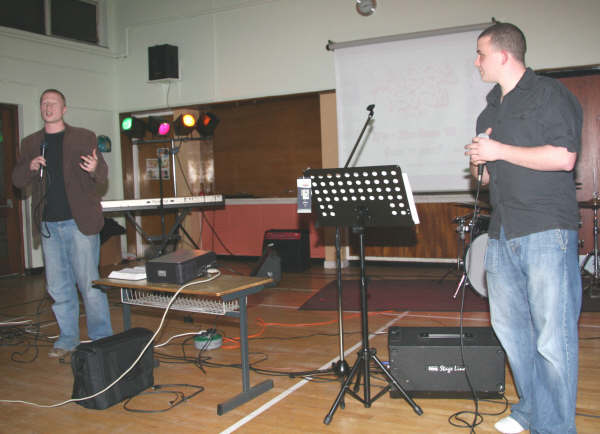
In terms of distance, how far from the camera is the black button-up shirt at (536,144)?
6.98 feet

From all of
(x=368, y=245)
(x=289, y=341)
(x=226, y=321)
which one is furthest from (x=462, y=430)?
(x=368, y=245)

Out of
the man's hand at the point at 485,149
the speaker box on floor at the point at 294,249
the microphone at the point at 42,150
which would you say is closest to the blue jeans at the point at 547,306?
the man's hand at the point at 485,149

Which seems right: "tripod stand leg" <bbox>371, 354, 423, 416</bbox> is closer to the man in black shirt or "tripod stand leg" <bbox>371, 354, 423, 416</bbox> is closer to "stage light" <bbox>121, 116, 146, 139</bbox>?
the man in black shirt

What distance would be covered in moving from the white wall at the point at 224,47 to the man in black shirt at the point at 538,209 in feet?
15.0

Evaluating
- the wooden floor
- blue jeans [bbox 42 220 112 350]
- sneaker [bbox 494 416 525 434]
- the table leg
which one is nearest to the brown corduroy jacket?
blue jeans [bbox 42 220 112 350]

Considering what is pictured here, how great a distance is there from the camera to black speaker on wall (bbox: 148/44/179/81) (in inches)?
330

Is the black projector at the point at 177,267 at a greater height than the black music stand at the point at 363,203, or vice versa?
the black music stand at the point at 363,203

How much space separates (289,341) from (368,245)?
3.67 meters

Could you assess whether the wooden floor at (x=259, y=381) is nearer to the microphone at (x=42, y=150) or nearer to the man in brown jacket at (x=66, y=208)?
the man in brown jacket at (x=66, y=208)

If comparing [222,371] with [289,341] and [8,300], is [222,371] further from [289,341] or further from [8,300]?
[8,300]

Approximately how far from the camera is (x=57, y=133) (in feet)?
13.1

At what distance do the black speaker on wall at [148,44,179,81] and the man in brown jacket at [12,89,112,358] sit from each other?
15.3ft

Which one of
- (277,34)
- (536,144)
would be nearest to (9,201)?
(277,34)

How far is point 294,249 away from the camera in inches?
299
